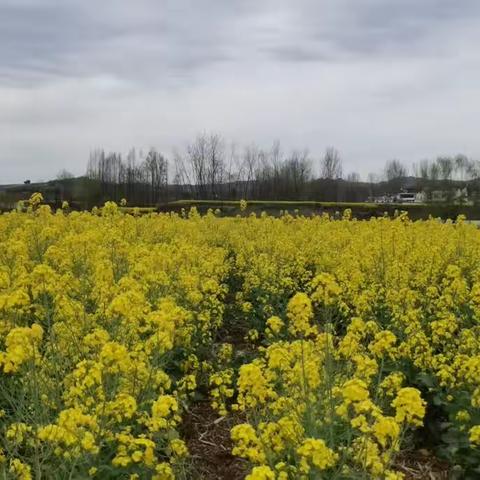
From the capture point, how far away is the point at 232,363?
6.02 meters

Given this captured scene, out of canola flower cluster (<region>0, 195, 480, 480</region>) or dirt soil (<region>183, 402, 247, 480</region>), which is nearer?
canola flower cluster (<region>0, 195, 480, 480</region>)

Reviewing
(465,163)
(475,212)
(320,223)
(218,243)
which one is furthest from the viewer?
(465,163)

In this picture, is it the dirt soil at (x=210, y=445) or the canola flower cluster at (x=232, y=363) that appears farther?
the dirt soil at (x=210, y=445)

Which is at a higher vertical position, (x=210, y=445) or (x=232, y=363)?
(x=232, y=363)

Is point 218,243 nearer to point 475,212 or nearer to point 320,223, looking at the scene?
point 320,223

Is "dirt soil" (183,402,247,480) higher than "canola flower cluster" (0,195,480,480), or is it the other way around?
"canola flower cluster" (0,195,480,480)

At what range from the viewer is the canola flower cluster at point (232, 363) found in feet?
9.53

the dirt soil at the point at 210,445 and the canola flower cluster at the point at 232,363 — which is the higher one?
the canola flower cluster at the point at 232,363

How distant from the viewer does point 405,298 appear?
572 centimetres

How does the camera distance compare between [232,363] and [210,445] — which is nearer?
[210,445]

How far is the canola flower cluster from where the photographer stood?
2.90m

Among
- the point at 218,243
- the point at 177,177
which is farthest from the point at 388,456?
the point at 177,177

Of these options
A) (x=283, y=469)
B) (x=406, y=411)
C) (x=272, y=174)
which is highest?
(x=272, y=174)

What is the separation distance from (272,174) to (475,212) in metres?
22.0
